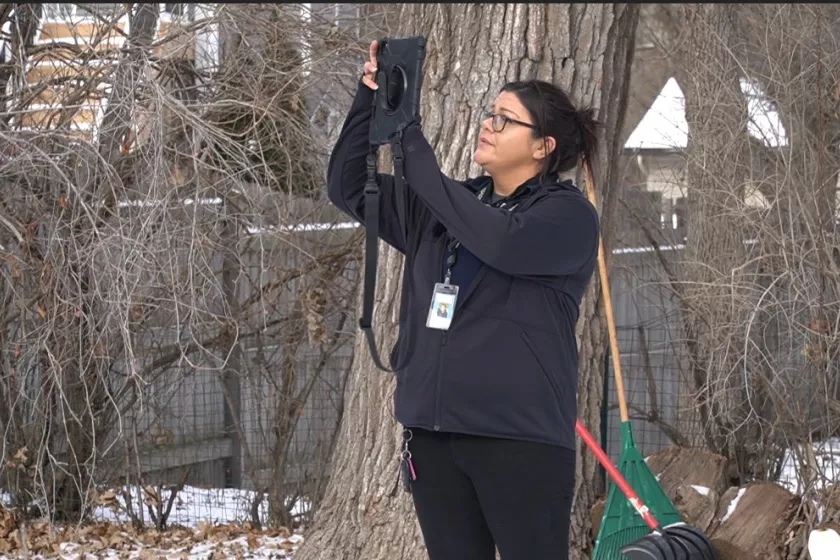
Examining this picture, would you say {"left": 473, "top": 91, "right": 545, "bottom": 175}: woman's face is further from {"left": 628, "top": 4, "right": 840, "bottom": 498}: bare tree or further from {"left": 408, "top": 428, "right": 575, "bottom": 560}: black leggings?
{"left": 628, "top": 4, "right": 840, "bottom": 498}: bare tree

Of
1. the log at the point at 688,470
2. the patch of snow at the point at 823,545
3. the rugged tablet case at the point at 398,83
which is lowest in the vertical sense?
the patch of snow at the point at 823,545

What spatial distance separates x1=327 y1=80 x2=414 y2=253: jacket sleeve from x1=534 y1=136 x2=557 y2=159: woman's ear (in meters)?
0.33

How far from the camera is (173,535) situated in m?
6.04

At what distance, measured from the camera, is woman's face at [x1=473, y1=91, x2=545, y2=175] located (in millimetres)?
2648

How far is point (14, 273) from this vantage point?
15.7 ft

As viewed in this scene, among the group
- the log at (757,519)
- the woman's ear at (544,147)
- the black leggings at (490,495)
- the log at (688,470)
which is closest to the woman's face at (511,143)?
the woman's ear at (544,147)

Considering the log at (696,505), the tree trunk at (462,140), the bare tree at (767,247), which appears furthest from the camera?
the bare tree at (767,247)

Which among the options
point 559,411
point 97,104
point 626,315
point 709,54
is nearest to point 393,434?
point 559,411

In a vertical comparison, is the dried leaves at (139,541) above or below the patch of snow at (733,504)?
below

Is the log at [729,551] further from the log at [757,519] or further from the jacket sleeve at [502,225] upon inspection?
the jacket sleeve at [502,225]

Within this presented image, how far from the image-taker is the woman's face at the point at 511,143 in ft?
8.69

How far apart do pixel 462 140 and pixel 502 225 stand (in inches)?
68.5

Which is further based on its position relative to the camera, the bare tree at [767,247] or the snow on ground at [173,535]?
the snow on ground at [173,535]

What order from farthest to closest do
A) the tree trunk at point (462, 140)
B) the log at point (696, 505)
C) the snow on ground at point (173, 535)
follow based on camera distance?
the snow on ground at point (173, 535), the log at point (696, 505), the tree trunk at point (462, 140)
